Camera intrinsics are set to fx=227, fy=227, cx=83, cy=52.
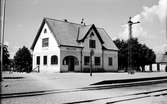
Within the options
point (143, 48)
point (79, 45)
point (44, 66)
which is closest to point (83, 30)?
point (79, 45)

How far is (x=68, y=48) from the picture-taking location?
A: 119 feet

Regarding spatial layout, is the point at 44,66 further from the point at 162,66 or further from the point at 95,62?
the point at 162,66

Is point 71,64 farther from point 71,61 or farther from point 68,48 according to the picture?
point 68,48

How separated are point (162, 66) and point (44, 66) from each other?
5460 cm

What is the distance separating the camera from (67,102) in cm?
927

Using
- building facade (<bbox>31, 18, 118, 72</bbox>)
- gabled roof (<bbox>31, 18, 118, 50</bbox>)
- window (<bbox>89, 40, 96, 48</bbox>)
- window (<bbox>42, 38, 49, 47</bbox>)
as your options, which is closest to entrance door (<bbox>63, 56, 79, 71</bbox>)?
building facade (<bbox>31, 18, 118, 72</bbox>)

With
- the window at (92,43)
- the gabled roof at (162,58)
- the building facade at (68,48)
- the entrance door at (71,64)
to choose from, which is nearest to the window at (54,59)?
the building facade at (68,48)

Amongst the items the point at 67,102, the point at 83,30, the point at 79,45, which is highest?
the point at 83,30

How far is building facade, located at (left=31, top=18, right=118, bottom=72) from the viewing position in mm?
36094

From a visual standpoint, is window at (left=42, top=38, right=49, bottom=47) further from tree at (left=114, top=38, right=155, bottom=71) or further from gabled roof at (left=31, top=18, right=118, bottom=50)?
tree at (left=114, top=38, right=155, bottom=71)

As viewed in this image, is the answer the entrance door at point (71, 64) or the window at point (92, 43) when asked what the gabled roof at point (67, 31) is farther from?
the entrance door at point (71, 64)

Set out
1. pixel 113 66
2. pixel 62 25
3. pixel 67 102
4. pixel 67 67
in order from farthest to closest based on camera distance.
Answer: pixel 113 66 < pixel 62 25 < pixel 67 67 < pixel 67 102

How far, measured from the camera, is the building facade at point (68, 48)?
1421 inches

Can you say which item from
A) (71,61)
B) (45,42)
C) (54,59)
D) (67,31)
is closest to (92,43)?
(67,31)
